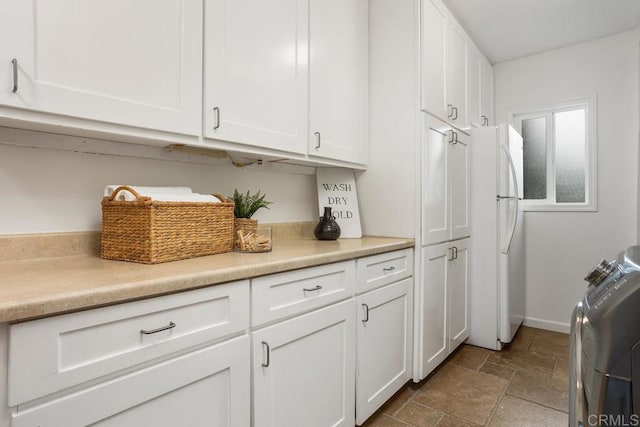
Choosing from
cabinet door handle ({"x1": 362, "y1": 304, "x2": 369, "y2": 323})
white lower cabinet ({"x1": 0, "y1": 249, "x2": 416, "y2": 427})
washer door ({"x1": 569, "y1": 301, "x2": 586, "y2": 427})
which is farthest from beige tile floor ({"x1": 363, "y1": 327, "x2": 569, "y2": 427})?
washer door ({"x1": 569, "y1": 301, "x2": 586, "y2": 427})

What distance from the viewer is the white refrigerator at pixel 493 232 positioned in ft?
8.54

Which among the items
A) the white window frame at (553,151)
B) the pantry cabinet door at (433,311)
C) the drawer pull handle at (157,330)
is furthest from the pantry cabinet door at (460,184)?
the drawer pull handle at (157,330)

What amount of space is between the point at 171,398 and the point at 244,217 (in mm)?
874

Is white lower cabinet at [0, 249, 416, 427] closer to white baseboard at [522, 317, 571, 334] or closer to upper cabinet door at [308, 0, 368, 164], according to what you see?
upper cabinet door at [308, 0, 368, 164]

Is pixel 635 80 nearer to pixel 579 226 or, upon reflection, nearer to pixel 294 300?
pixel 579 226

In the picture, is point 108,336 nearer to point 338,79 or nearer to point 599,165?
point 338,79

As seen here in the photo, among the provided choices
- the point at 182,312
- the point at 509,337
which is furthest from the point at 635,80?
the point at 182,312

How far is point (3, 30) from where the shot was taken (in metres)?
0.87

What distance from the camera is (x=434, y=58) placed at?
85.2 inches

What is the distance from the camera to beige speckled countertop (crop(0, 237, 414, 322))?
683 mm

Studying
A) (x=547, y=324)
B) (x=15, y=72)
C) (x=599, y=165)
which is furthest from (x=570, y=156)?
(x=15, y=72)

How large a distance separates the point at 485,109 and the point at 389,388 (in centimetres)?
254

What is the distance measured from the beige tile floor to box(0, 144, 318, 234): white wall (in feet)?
4.99

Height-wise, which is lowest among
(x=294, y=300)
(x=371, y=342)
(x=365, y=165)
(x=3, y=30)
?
(x=371, y=342)
